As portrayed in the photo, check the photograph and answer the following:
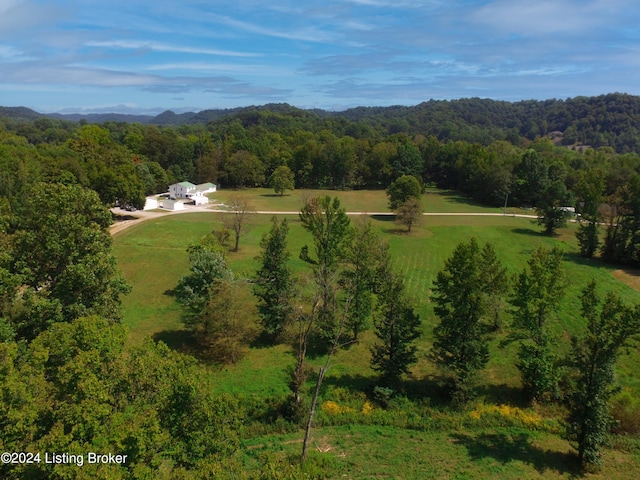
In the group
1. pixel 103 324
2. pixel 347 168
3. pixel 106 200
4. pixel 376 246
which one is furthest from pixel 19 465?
pixel 347 168

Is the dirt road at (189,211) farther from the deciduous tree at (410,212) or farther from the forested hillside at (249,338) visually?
the forested hillside at (249,338)

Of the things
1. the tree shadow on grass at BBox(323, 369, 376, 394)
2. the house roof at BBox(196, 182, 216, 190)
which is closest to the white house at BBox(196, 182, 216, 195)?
the house roof at BBox(196, 182, 216, 190)

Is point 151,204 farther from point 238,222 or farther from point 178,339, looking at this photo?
point 178,339

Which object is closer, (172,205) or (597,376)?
(597,376)

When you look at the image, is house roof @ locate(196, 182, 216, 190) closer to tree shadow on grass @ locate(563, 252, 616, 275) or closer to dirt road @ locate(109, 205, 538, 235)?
dirt road @ locate(109, 205, 538, 235)

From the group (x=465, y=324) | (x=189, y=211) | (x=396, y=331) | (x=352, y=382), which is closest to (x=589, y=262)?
(x=465, y=324)

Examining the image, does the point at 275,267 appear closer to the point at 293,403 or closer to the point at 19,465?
the point at 293,403
